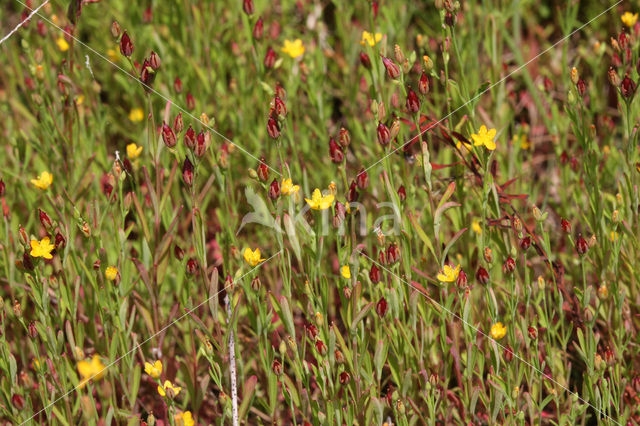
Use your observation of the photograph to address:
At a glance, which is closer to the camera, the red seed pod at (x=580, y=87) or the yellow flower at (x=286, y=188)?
the yellow flower at (x=286, y=188)

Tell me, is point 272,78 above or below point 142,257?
above

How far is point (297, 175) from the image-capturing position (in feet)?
7.61

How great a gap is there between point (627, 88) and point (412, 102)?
1.79 feet

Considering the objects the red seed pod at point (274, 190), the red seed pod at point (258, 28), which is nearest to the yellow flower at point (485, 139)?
the red seed pod at point (274, 190)

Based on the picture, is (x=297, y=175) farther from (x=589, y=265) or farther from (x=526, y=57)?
(x=526, y=57)

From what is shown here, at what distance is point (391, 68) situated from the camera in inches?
72.1

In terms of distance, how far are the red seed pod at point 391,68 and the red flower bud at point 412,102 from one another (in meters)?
0.10

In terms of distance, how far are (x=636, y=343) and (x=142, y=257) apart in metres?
1.34

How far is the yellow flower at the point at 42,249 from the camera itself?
5.67ft

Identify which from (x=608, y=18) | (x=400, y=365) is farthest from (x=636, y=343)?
(x=608, y=18)

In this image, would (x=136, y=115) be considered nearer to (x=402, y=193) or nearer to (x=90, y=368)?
(x=402, y=193)

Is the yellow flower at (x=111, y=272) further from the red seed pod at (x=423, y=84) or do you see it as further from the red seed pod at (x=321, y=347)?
the red seed pod at (x=423, y=84)

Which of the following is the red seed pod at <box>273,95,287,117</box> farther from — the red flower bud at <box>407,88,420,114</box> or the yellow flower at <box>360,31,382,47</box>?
the yellow flower at <box>360,31,382,47</box>

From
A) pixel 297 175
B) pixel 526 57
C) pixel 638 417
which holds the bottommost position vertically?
pixel 638 417
